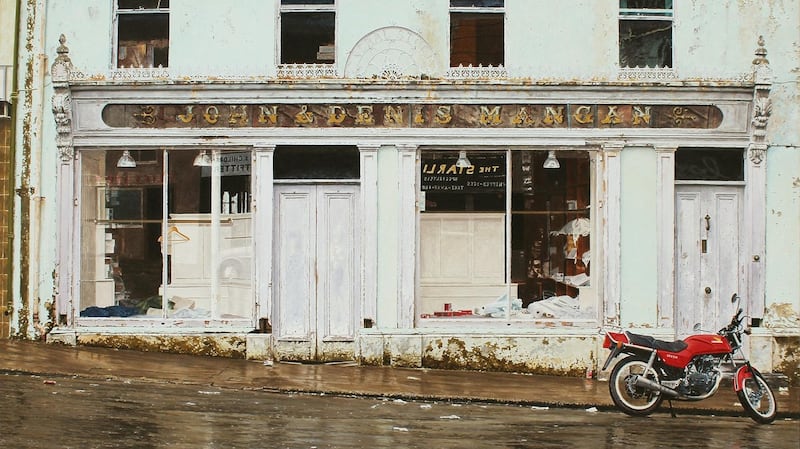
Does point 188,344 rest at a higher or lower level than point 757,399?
higher

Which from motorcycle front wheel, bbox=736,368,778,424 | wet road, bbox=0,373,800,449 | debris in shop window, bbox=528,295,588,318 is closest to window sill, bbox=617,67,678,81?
debris in shop window, bbox=528,295,588,318

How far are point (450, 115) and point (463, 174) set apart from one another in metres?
0.87

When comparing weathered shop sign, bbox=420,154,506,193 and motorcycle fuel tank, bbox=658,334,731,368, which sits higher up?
weathered shop sign, bbox=420,154,506,193

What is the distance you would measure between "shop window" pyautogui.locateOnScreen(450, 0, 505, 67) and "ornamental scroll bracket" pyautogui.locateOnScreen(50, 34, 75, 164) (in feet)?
17.9

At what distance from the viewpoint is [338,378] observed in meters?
14.6

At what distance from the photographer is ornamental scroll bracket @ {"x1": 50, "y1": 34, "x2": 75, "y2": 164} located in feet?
51.5

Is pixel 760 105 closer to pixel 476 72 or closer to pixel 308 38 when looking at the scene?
pixel 476 72

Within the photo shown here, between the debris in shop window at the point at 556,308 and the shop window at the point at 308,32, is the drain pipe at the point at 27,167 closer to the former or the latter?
the shop window at the point at 308,32

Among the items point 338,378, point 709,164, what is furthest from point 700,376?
point 338,378

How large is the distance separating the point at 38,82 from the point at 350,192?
4.78m

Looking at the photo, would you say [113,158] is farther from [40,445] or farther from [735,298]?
[735,298]

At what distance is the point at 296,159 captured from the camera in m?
15.9

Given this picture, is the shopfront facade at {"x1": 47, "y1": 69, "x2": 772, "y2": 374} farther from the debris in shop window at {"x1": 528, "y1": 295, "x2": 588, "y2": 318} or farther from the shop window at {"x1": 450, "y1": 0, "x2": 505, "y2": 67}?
the shop window at {"x1": 450, "y1": 0, "x2": 505, "y2": 67}

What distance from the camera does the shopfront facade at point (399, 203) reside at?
15727 mm
